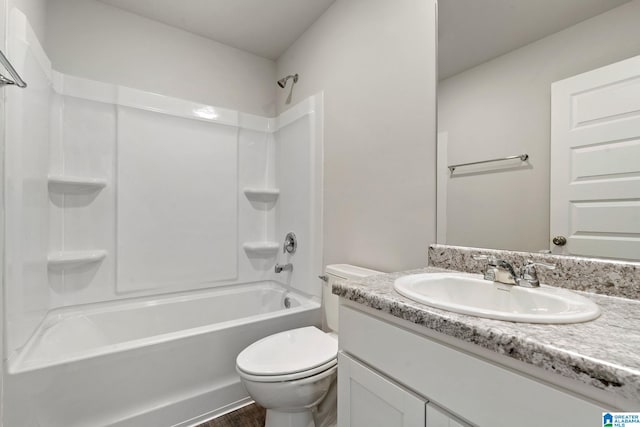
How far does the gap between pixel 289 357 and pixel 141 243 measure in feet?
4.71

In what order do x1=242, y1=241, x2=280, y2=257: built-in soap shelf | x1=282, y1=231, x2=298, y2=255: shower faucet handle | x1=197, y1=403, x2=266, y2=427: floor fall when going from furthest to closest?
→ x1=242, y1=241, x2=280, y2=257: built-in soap shelf → x1=282, y1=231, x2=298, y2=255: shower faucet handle → x1=197, y1=403, x2=266, y2=427: floor

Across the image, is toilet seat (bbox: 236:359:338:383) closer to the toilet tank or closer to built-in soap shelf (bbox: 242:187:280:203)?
the toilet tank

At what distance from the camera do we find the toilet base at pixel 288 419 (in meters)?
1.27

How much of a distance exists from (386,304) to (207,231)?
1.88 meters

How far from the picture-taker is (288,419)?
1.27 meters

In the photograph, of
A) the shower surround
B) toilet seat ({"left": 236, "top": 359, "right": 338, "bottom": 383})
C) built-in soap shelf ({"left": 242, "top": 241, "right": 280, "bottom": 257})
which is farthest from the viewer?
built-in soap shelf ({"left": 242, "top": 241, "right": 280, "bottom": 257})

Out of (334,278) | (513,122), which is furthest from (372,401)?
(513,122)

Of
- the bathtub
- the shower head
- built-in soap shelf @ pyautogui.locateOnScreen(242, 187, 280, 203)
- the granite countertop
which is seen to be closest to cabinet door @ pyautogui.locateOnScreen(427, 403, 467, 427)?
the granite countertop

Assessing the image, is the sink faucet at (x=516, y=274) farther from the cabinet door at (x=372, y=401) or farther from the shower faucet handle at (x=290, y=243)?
the shower faucet handle at (x=290, y=243)

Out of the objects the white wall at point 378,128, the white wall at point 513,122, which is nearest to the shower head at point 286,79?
the white wall at point 378,128

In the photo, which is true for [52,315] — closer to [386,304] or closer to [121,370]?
[121,370]

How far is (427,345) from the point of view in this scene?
0.65 meters

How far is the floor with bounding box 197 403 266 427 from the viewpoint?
1.48m

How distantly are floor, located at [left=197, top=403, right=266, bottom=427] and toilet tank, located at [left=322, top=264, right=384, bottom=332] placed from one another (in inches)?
24.3
